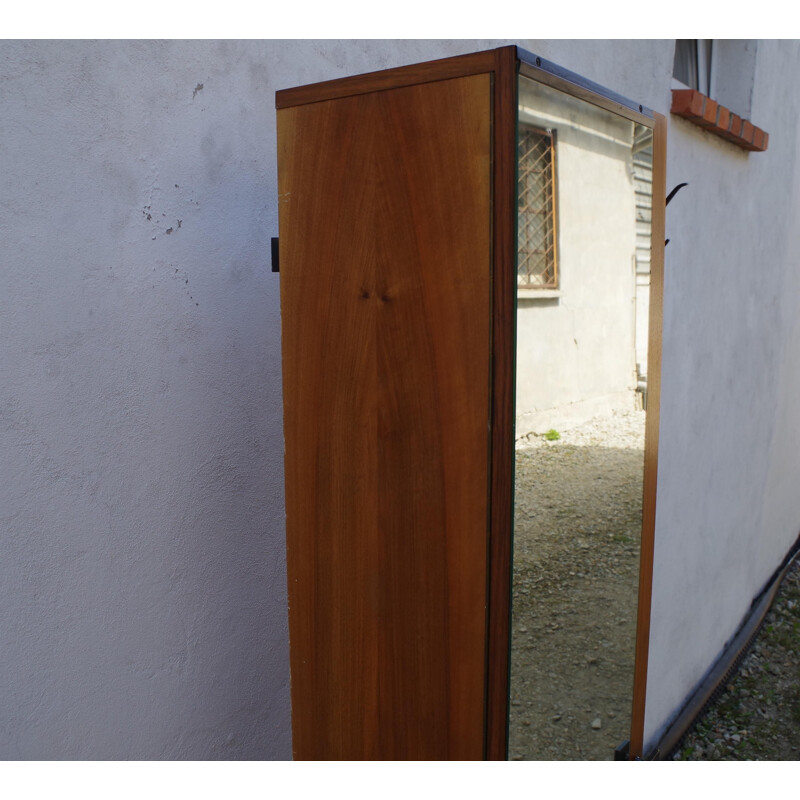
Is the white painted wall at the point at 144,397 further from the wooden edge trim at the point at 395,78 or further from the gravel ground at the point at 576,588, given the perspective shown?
the gravel ground at the point at 576,588

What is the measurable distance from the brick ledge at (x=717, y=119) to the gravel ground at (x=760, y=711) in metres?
2.59

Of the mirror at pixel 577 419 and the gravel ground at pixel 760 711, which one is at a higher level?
the mirror at pixel 577 419

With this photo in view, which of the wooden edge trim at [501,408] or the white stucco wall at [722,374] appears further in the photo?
the white stucco wall at [722,374]

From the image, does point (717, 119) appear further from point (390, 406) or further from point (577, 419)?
point (390, 406)

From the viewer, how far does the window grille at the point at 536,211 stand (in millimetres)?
1262

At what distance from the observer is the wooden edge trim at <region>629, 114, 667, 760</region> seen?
180 cm

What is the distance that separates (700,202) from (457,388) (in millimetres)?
2345

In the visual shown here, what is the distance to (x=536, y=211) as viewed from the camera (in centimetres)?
133

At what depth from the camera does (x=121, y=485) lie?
1.48m

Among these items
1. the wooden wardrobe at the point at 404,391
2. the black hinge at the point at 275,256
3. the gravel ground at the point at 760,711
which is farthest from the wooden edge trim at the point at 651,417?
the gravel ground at the point at 760,711

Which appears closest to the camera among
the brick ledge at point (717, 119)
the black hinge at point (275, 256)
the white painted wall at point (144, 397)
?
the white painted wall at point (144, 397)

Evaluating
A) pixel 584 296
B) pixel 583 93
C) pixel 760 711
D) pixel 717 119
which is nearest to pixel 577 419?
pixel 584 296

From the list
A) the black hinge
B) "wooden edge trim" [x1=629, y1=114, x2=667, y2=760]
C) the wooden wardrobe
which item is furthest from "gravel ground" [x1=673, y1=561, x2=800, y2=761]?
the black hinge

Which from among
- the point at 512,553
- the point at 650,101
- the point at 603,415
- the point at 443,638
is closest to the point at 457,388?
the point at 512,553
